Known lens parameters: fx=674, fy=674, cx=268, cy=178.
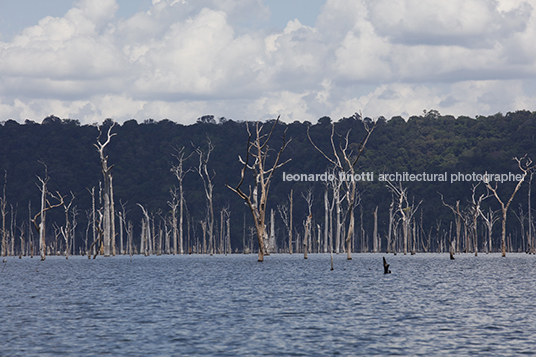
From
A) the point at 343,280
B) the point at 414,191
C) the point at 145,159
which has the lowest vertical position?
the point at 343,280

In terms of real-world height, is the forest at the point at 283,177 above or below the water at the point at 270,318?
above

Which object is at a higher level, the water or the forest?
the forest

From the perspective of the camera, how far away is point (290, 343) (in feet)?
59.1

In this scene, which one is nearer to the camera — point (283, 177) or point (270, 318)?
point (270, 318)

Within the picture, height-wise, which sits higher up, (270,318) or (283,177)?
(283,177)

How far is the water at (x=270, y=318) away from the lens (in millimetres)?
17422

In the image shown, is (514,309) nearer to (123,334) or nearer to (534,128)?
(123,334)

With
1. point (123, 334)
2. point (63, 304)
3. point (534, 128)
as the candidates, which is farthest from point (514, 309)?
point (534, 128)

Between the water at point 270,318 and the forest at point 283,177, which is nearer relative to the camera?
the water at point 270,318

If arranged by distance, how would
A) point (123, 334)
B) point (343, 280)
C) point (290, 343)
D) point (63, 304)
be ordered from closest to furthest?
point (290, 343) < point (123, 334) < point (63, 304) < point (343, 280)

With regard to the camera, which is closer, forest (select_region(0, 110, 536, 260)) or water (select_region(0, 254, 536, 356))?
water (select_region(0, 254, 536, 356))

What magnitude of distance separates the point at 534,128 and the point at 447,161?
19.7m

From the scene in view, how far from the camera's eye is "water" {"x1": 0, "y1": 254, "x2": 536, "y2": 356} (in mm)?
17422

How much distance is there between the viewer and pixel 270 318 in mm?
22766
